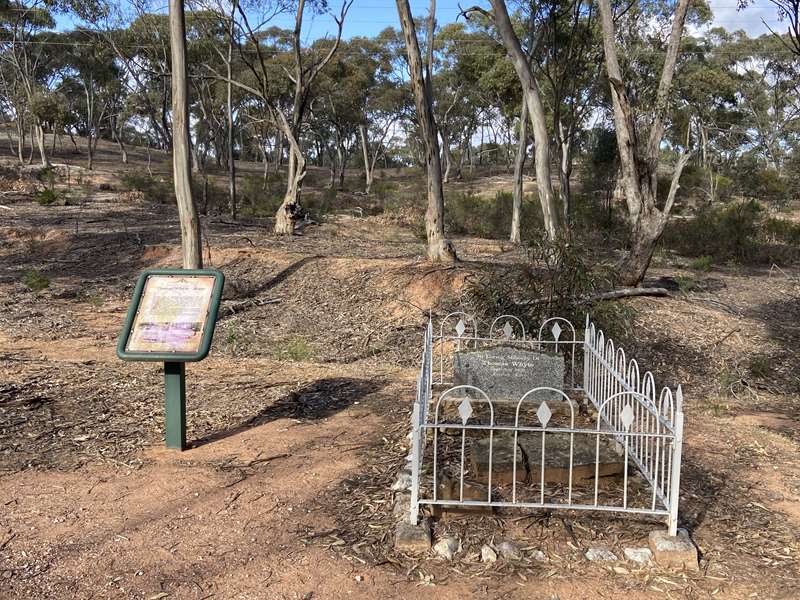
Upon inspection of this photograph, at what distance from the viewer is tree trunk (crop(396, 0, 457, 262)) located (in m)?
11.5

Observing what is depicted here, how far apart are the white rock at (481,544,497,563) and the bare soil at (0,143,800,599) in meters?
0.04

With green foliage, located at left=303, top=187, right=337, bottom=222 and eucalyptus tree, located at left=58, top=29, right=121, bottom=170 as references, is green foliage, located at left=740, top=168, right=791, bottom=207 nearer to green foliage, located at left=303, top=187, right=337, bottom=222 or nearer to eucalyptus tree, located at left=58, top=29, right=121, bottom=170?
green foliage, located at left=303, top=187, right=337, bottom=222

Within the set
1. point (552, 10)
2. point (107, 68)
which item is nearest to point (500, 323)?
point (552, 10)

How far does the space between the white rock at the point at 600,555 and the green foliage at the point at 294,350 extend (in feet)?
18.3

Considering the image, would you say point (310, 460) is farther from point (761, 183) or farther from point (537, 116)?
point (761, 183)

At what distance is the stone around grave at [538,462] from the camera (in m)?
4.32

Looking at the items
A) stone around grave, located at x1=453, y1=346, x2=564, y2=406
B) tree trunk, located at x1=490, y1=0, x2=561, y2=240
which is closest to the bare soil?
stone around grave, located at x1=453, y1=346, x2=564, y2=406

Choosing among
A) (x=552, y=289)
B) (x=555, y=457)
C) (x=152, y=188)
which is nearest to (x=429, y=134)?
(x=552, y=289)

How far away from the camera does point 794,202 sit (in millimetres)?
33844

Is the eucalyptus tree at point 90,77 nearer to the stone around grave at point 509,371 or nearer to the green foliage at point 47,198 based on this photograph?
the green foliage at point 47,198

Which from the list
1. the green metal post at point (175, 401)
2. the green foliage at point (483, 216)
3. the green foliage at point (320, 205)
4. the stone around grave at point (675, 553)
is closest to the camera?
the stone around grave at point (675, 553)

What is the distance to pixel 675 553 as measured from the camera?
3549 mm

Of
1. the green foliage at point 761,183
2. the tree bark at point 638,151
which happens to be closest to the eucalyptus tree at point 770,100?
the green foliage at point 761,183

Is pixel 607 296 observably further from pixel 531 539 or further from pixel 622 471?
pixel 531 539
